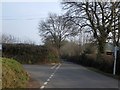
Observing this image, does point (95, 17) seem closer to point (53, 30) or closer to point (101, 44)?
point (101, 44)

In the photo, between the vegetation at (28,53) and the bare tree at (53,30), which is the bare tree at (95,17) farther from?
the bare tree at (53,30)

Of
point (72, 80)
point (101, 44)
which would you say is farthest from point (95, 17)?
point (72, 80)

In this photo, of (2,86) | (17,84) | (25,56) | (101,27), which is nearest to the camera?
(2,86)

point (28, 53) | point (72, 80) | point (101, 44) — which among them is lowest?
point (72, 80)

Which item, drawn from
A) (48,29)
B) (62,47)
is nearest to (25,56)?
(48,29)

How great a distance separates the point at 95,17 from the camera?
52.2 meters

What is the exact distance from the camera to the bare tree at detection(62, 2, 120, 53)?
49906 millimetres

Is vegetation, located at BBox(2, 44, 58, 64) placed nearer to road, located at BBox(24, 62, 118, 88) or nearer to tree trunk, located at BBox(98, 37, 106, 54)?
tree trunk, located at BBox(98, 37, 106, 54)

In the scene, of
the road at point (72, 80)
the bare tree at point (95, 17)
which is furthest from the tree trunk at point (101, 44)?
the road at point (72, 80)

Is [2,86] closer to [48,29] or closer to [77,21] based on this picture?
[77,21]

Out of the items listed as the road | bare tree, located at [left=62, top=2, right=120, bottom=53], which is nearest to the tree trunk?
bare tree, located at [left=62, top=2, right=120, bottom=53]

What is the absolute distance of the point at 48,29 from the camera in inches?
3679

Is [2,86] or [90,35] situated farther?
[90,35]

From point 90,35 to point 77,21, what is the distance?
350cm
